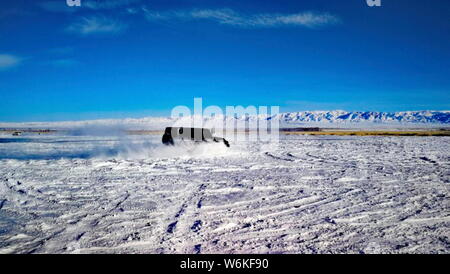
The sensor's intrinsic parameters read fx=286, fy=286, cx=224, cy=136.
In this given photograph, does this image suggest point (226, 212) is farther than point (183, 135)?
No

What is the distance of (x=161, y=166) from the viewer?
10.8 m

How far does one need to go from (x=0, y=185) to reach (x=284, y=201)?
24.4 ft

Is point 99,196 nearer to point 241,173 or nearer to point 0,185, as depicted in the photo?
point 0,185

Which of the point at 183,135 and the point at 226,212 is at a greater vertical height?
the point at 183,135

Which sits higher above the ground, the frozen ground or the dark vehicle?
the dark vehicle

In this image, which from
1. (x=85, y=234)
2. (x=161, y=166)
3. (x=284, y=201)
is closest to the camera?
(x=85, y=234)

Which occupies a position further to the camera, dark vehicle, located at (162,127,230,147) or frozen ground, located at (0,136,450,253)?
dark vehicle, located at (162,127,230,147)
